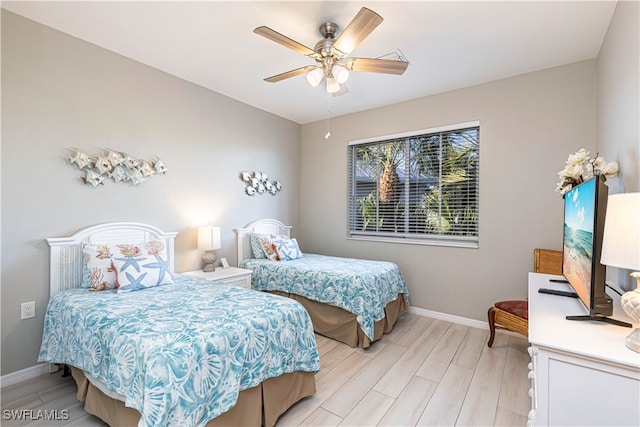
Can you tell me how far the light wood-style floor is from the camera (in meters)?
1.83

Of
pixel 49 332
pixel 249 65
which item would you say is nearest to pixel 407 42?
pixel 249 65

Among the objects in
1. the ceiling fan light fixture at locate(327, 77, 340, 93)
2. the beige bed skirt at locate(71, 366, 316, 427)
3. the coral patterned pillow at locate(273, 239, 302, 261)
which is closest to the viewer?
the beige bed skirt at locate(71, 366, 316, 427)

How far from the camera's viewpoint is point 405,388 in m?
2.15

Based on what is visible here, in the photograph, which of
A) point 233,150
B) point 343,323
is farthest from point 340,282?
point 233,150

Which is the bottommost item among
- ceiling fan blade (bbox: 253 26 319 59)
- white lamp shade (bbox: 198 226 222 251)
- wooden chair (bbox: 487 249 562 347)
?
wooden chair (bbox: 487 249 562 347)

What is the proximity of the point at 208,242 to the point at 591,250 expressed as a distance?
10.2 feet

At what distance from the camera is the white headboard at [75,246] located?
7.48 feet

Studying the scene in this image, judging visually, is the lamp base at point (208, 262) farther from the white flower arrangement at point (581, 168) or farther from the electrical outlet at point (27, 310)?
the white flower arrangement at point (581, 168)

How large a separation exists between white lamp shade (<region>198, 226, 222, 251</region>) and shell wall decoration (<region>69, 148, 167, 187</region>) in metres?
0.76

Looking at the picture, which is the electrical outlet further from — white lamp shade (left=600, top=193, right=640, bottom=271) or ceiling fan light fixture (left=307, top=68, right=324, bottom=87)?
white lamp shade (left=600, top=193, right=640, bottom=271)

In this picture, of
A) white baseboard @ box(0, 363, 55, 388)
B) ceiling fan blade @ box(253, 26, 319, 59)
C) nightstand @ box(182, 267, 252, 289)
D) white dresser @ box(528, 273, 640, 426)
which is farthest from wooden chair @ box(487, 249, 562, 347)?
white baseboard @ box(0, 363, 55, 388)

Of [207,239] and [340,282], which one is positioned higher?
[207,239]

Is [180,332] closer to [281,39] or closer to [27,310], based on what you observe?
[27,310]

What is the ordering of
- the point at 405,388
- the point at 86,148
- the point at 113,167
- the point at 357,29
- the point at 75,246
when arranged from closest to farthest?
the point at 357,29 → the point at 405,388 → the point at 75,246 → the point at 86,148 → the point at 113,167
